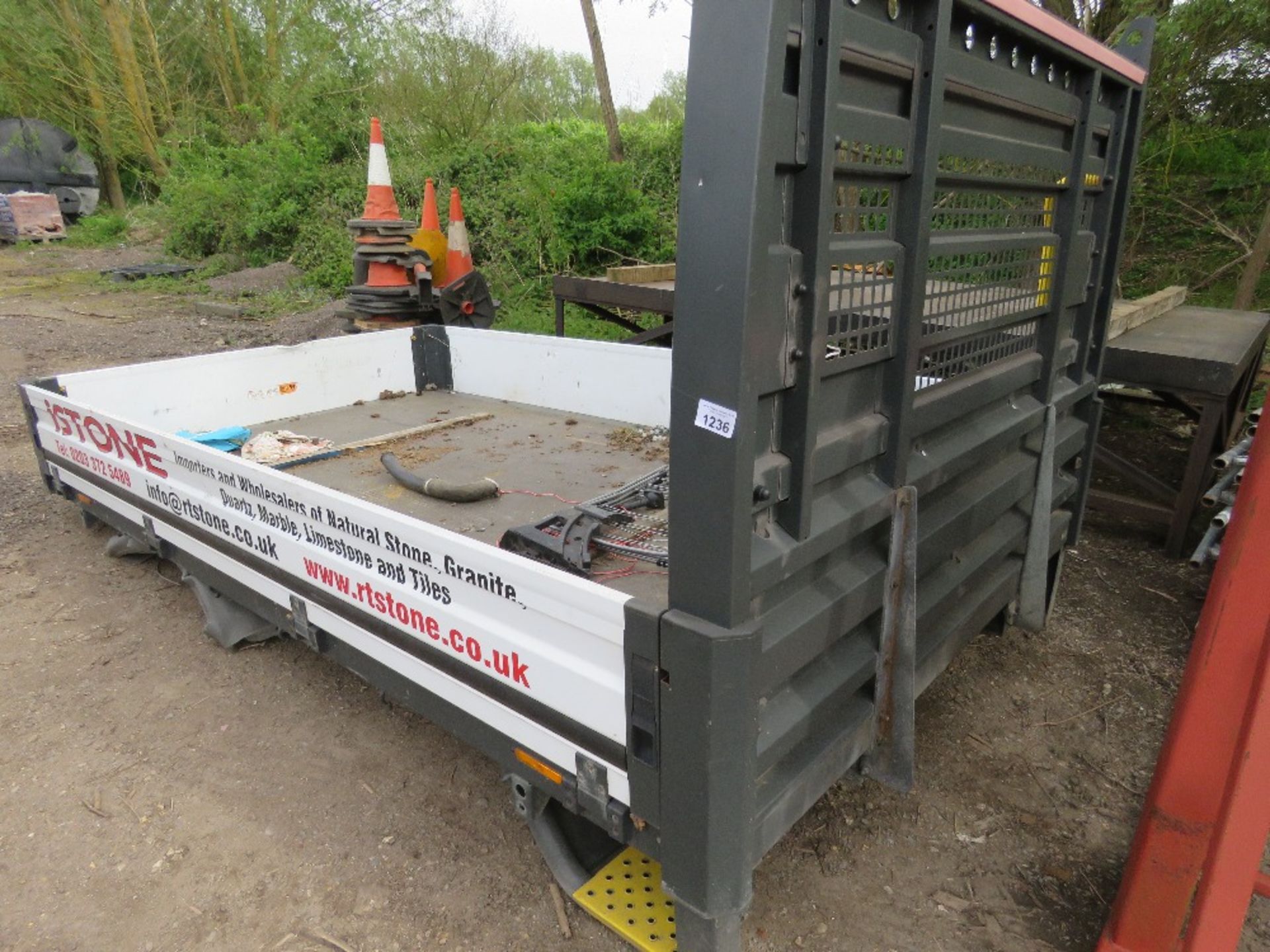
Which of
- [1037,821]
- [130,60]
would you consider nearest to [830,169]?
[1037,821]

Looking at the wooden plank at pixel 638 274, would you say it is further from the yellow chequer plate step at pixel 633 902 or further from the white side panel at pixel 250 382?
the yellow chequer plate step at pixel 633 902

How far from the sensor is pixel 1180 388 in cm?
411

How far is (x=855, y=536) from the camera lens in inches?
70.6

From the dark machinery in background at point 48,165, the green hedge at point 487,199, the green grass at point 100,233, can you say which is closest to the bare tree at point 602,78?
the green hedge at point 487,199

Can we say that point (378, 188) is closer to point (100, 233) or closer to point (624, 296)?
point (624, 296)

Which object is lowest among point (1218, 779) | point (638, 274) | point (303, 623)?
point (303, 623)

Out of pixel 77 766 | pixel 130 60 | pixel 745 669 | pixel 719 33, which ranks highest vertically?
pixel 130 60

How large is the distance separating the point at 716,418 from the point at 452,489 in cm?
206

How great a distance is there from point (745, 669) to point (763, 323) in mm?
612

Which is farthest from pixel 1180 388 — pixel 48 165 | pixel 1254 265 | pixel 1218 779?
pixel 48 165

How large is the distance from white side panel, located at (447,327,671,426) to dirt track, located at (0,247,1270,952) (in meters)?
1.89

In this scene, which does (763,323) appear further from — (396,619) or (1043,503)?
(1043,503)

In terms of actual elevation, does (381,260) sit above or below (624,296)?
above

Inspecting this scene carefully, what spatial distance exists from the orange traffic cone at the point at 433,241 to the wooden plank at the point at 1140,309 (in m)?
4.53
